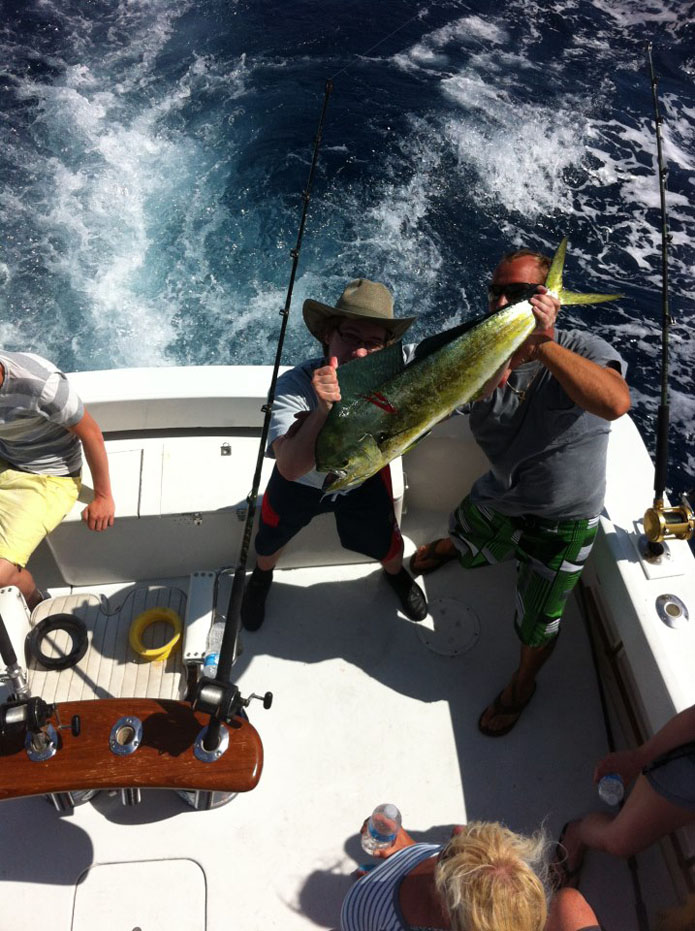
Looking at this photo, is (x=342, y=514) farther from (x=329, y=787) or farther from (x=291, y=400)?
(x=329, y=787)

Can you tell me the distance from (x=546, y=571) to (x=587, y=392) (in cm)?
72

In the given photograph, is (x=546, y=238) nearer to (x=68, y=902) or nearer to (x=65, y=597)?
(x=65, y=597)

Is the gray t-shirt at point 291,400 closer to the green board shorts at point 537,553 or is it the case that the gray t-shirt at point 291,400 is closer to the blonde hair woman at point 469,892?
the green board shorts at point 537,553

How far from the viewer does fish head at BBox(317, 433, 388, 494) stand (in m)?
1.53

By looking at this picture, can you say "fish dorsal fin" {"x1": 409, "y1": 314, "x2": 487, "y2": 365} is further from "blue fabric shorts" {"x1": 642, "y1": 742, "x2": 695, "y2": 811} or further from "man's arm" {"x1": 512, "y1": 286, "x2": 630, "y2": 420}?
"blue fabric shorts" {"x1": 642, "y1": 742, "x2": 695, "y2": 811}

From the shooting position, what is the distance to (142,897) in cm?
201

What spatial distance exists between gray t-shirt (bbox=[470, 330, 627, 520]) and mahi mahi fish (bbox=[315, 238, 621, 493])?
0.38 m

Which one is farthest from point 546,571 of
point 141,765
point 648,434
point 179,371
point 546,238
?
point 546,238

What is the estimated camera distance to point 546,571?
2.18 metres

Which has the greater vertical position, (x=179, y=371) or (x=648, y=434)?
(x=179, y=371)

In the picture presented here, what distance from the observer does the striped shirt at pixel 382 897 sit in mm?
1535

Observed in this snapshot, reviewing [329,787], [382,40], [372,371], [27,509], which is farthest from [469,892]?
[382,40]

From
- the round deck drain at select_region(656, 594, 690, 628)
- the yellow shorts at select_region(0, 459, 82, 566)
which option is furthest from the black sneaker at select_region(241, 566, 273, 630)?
the round deck drain at select_region(656, 594, 690, 628)

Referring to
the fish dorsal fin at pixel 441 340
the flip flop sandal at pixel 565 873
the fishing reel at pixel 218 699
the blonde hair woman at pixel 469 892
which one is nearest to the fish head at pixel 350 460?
the fish dorsal fin at pixel 441 340
